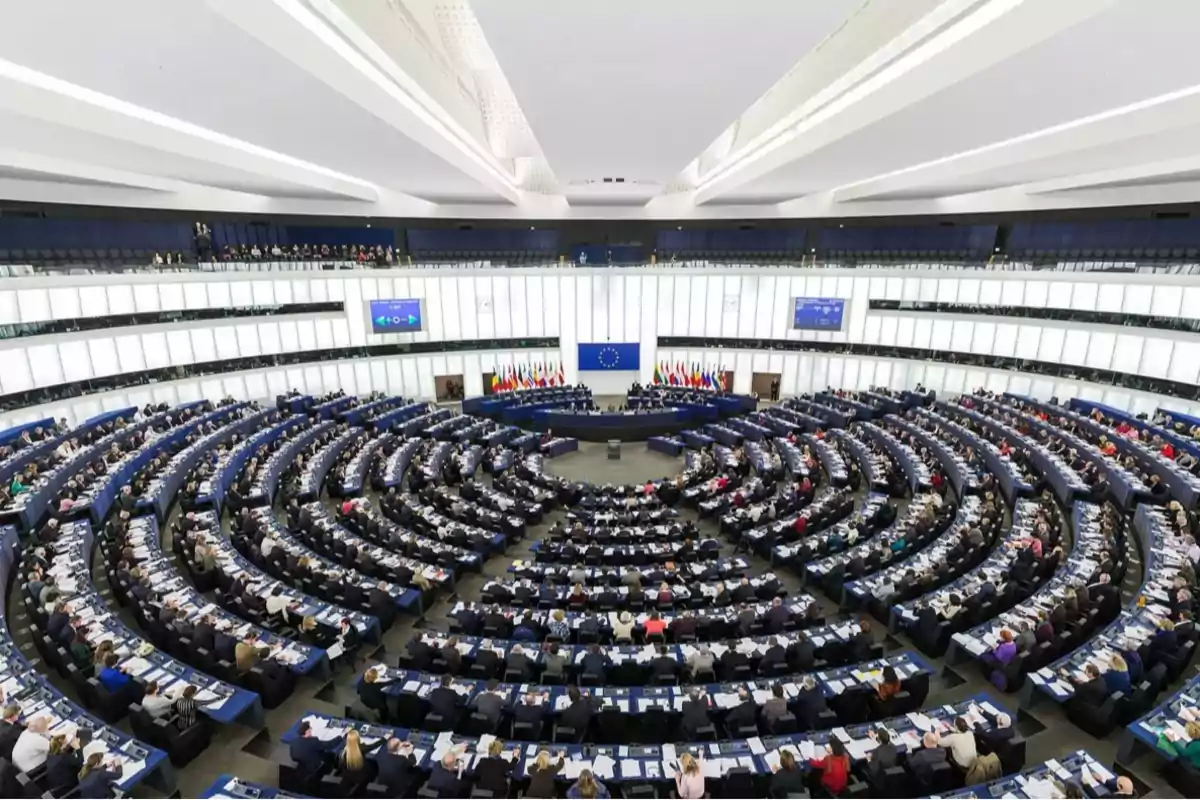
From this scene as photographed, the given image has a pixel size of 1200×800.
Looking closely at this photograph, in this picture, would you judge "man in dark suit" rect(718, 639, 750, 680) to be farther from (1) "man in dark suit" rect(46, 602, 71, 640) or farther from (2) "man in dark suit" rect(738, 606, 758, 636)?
(1) "man in dark suit" rect(46, 602, 71, 640)

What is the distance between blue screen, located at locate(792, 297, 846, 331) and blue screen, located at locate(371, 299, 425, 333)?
21347 mm

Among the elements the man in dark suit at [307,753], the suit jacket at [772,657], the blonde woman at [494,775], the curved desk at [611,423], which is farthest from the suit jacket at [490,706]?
the curved desk at [611,423]

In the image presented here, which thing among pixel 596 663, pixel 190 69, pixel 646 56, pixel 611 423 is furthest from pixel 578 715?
pixel 611 423

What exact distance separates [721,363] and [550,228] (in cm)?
1340

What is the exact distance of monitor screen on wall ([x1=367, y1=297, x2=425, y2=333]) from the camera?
107 feet

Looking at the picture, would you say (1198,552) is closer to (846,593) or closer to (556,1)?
(846,593)

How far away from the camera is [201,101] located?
10828 millimetres

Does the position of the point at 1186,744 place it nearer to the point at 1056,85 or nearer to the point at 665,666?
the point at 665,666

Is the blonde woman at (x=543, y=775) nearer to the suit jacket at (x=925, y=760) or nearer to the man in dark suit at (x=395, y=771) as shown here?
the man in dark suit at (x=395, y=771)

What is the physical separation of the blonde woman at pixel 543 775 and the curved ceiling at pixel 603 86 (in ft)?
30.4

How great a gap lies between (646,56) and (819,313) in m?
27.1

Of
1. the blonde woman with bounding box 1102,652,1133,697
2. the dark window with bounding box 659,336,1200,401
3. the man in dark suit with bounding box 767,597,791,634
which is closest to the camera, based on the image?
the blonde woman with bounding box 1102,652,1133,697

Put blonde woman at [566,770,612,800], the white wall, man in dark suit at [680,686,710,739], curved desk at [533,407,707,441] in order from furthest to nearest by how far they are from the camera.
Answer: curved desk at [533,407,707,441]
the white wall
man in dark suit at [680,686,710,739]
blonde woman at [566,770,612,800]

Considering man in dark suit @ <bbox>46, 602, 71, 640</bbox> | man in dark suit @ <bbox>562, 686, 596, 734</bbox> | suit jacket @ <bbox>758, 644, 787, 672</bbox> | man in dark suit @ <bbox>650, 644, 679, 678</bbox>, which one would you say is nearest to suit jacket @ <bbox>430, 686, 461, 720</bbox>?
man in dark suit @ <bbox>562, 686, 596, 734</bbox>
